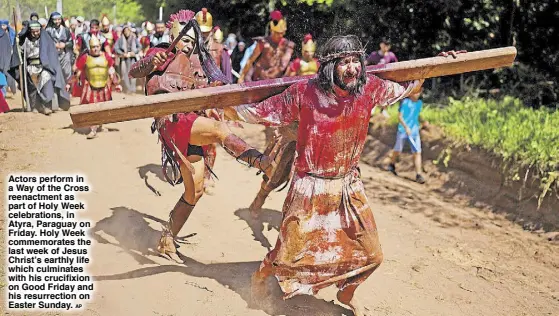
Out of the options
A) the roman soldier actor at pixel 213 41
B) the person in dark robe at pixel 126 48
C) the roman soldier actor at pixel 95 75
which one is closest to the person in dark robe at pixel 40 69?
the roman soldier actor at pixel 95 75

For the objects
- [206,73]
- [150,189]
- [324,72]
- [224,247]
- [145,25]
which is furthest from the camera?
[145,25]

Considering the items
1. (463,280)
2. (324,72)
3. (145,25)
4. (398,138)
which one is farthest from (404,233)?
(145,25)

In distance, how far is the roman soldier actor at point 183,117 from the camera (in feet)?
17.4

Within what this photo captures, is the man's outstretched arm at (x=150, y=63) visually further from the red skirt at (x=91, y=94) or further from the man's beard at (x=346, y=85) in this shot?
the red skirt at (x=91, y=94)

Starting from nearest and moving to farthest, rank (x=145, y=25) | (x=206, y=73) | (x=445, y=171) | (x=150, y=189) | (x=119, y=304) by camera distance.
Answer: (x=119, y=304), (x=206, y=73), (x=150, y=189), (x=445, y=171), (x=145, y=25)

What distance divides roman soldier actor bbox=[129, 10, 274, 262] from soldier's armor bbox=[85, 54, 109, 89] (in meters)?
5.23

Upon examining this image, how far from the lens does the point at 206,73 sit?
220 inches

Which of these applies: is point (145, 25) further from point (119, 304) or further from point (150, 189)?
point (119, 304)

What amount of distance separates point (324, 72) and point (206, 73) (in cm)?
163

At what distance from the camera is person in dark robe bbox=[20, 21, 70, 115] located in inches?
483

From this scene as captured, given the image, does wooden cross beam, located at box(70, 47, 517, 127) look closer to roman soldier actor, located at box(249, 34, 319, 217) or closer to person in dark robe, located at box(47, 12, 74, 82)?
roman soldier actor, located at box(249, 34, 319, 217)

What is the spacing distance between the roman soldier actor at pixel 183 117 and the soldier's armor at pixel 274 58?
14.0 feet

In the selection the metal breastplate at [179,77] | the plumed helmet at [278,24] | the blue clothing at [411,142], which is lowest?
the blue clothing at [411,142]

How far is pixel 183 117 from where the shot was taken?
17.4ft
